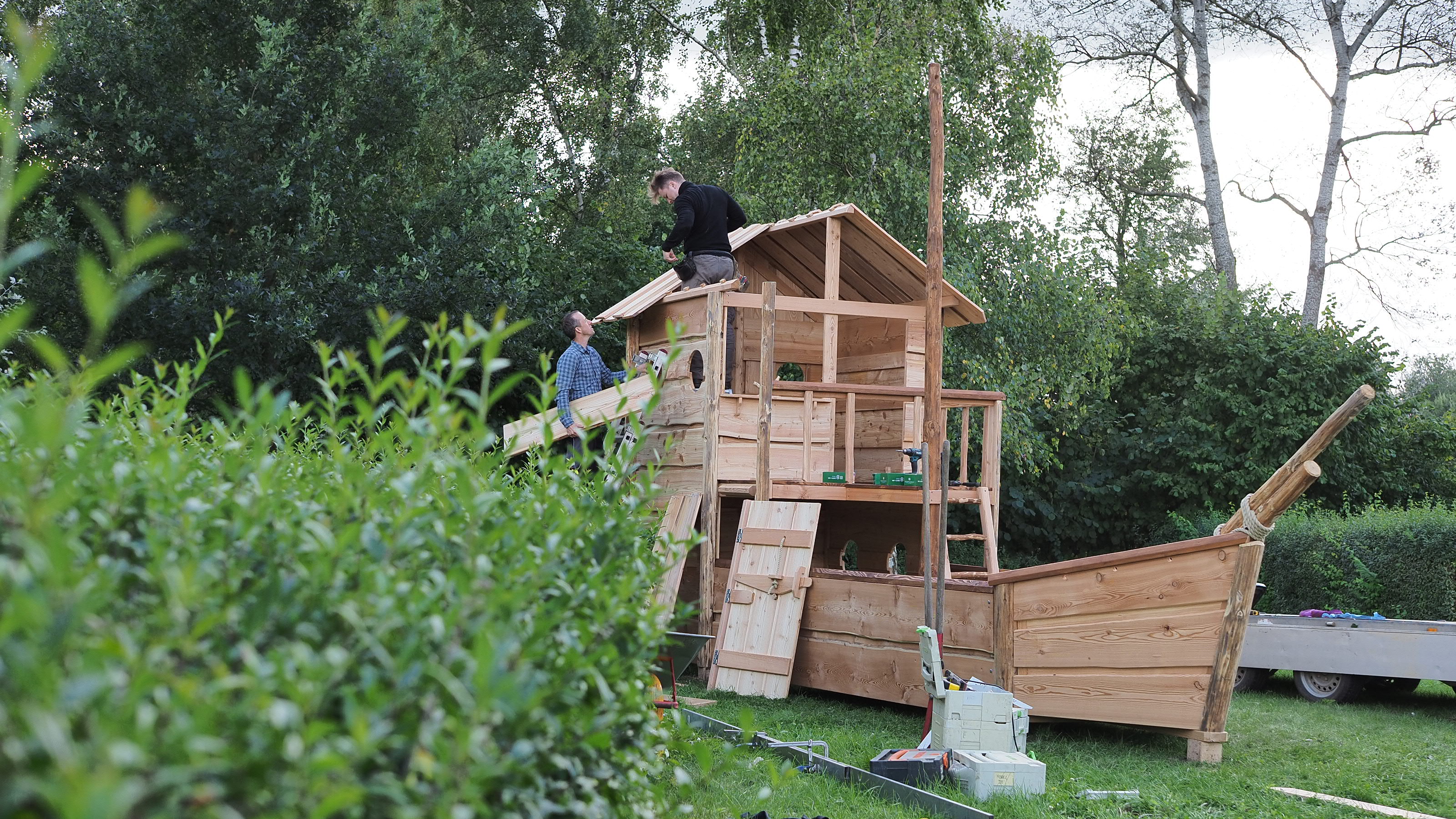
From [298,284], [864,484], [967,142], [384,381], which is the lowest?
[864,484]

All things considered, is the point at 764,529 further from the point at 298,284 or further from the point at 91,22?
the point at 91,22

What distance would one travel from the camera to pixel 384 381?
71.9 inches

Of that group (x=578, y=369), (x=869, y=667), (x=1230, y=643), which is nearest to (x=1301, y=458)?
(x=1230, y=643)

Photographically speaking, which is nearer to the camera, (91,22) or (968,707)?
(968,707)

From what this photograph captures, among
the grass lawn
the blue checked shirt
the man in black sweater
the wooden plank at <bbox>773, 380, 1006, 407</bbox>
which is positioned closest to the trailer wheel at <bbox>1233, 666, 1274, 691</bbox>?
the grass lawn

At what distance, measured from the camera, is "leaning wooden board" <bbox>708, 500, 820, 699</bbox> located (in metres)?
9.55

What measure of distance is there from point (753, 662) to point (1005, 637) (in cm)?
229

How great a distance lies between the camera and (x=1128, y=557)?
7605 mm

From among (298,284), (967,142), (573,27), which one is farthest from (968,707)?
(573,27)

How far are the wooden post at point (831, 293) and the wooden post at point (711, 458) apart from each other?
1307 mm

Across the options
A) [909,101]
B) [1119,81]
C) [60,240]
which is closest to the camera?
[60,240]

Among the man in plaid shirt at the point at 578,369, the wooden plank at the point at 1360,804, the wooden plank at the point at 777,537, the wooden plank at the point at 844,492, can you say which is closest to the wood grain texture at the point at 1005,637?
the wooden plank at the point at 777,537

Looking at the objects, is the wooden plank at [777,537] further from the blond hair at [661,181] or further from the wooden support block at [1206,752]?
the wooden support block at [1206,752]

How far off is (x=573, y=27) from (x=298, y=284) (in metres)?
9.06
